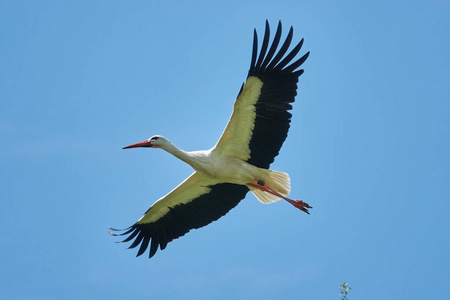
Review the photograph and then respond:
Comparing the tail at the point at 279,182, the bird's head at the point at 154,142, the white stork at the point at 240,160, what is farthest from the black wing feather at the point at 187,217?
the bird's head at the point at 154,142

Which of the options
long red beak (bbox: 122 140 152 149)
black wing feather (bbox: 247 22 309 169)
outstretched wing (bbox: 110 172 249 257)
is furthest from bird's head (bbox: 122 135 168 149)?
black wing feather (bbox: 247 22 309 169)

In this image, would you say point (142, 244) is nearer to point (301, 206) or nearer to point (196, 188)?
point (196, 188)

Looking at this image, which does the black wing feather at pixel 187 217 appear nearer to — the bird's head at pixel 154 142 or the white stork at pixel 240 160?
the white stork at pixel 240 160

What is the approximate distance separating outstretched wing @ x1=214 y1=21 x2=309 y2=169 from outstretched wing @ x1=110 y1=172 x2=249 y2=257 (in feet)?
2.87

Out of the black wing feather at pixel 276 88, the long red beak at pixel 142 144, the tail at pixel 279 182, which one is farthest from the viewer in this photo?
the long red beak at pixel 142 144

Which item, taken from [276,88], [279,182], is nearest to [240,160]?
[279,182]

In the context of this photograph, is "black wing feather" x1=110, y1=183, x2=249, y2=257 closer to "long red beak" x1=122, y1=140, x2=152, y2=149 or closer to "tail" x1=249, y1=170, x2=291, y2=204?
Answer: "tail" x1=249, y1=170, x2=291, y2=204

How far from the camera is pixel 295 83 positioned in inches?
348

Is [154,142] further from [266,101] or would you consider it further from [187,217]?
[266,101]

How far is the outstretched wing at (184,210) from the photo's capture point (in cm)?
1000

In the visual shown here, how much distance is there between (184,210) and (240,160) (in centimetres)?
125

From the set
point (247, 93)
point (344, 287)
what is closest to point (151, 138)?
point (247, 93)

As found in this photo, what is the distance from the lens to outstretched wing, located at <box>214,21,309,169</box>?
880 centimetres

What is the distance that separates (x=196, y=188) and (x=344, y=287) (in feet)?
12.0
